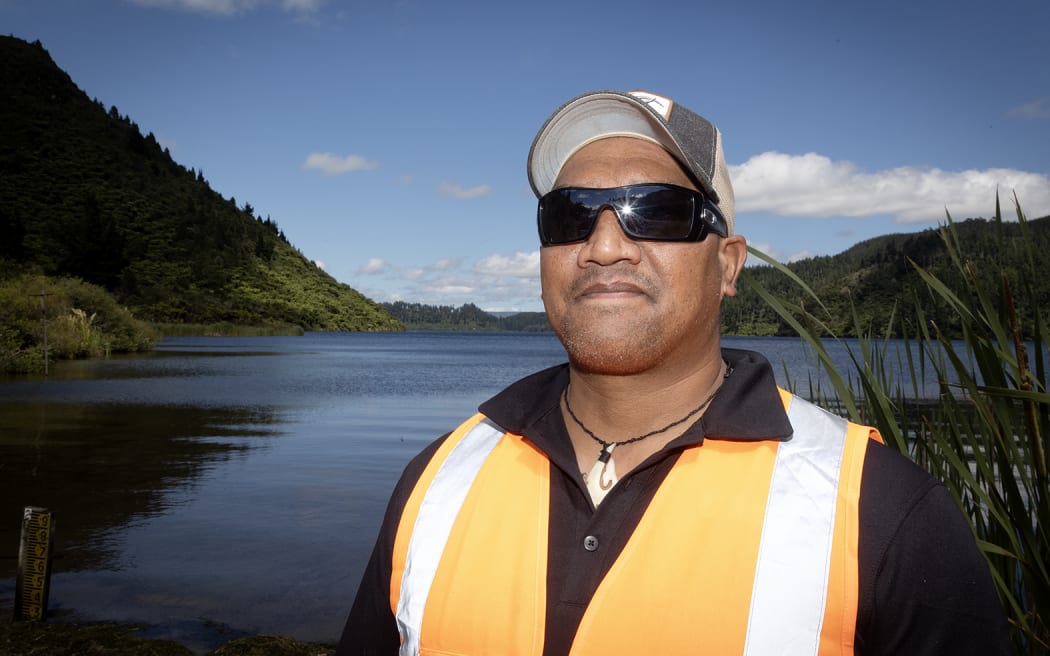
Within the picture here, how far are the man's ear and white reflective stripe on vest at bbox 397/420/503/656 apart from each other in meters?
0.75

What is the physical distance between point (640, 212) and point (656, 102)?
28cm

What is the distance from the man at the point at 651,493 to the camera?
1.40m

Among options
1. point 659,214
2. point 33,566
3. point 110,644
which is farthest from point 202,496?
point 659,214

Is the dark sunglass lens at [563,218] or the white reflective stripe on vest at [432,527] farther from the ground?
the dark sunglass lens at [563,218]

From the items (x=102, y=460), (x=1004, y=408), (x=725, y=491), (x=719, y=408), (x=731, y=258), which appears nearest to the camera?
(x=725, y=491)

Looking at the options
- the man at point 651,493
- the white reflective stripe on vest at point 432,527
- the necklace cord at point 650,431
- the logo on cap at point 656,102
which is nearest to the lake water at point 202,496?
the necklace cord at point 650,431

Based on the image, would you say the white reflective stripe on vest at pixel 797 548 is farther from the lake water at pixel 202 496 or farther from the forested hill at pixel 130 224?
the forested hill at pixel 130 224

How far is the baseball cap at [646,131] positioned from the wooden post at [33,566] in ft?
19.9

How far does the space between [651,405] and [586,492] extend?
0.98ft

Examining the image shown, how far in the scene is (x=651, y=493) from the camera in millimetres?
1693

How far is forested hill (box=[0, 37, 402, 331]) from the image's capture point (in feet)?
243

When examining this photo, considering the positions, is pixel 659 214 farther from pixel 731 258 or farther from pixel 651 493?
pixel 651 493

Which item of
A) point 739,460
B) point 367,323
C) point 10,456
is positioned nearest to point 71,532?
point 10,456

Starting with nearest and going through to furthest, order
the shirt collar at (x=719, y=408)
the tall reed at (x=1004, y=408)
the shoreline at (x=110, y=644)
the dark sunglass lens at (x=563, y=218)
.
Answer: the shirt collar at (x=719, y=408) → the dark sunglass lens at (x=563, y=218) → the tall reed at (x=1004, y=408) → the shoreline at (x=110, y=644)
